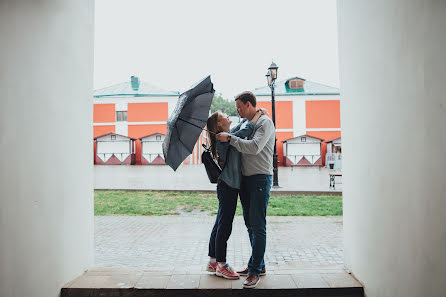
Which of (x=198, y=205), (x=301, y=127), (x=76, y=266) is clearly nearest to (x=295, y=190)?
(x=198, y=205)

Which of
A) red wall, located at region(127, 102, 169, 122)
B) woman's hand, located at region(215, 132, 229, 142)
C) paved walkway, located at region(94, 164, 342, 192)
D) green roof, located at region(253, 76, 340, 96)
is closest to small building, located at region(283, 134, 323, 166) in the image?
green roof, located at region(253, 76, 340, 96)

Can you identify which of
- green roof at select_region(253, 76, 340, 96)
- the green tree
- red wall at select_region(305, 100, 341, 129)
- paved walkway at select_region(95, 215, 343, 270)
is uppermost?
the green tree

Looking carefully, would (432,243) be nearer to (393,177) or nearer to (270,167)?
(393,177)

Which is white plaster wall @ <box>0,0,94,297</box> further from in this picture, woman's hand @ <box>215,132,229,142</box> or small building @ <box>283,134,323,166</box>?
small building @ <box>283,134,323,166</box>

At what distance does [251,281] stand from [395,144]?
5.68 feet

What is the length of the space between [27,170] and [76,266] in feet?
4.08

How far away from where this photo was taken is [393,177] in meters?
2.43

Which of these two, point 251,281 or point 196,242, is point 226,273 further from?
point 196,242

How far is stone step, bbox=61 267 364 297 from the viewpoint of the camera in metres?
3.01

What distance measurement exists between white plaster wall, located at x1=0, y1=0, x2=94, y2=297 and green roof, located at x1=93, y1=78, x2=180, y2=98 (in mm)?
28932

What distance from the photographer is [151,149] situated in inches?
1167

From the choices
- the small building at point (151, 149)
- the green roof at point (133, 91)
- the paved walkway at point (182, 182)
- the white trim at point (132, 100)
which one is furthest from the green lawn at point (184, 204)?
the green roof at point (133, 91)

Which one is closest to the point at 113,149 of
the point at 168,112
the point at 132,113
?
the point at 132,113

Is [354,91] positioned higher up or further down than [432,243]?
higher up
